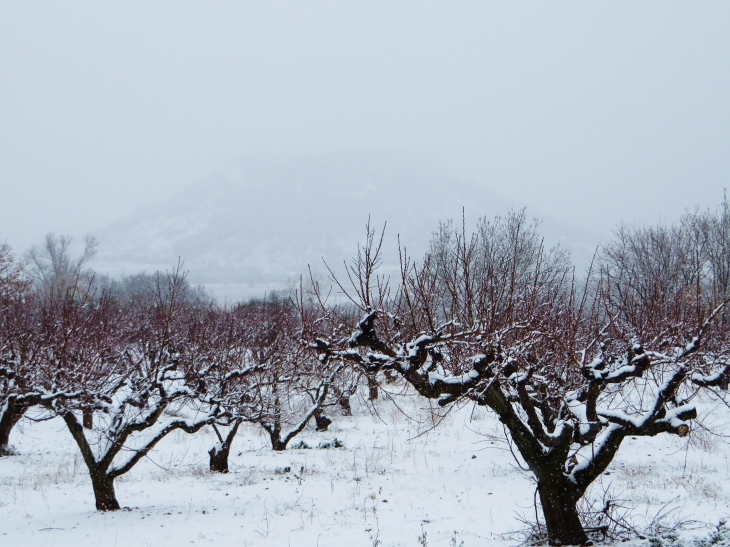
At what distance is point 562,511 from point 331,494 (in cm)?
535

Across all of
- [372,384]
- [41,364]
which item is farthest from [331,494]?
[41,364]

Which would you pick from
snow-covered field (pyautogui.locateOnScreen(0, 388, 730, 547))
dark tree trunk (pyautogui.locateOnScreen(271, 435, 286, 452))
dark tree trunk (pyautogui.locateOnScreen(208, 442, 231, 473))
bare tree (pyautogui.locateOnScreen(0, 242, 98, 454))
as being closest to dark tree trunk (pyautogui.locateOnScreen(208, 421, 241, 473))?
dark tree trunk (pyautogui.locateOnScreen(208, 442, 231, 473))

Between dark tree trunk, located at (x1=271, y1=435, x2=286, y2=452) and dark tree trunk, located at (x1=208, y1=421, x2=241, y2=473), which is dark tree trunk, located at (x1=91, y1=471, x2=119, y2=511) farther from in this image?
dark tree trunk, located at (x1=271, y1=435, x2=286, y2=452)

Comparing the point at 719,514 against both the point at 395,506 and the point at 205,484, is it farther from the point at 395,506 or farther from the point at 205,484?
the point at 205,484

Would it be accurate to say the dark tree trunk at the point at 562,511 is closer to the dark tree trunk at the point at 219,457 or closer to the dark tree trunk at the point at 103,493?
the dark tree trunk at the point at 103,493

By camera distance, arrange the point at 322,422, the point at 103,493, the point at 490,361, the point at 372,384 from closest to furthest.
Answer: the point at 490,361 < the point at 103,493 < the point at 372,384 < the point at 322,422

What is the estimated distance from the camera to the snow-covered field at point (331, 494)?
763 centimetres

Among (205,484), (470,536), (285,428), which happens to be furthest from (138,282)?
(470,536)

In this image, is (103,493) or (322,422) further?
(322,422)

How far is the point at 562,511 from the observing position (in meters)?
6.00

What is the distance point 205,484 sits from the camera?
36.4ft

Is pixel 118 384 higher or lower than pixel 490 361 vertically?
lower

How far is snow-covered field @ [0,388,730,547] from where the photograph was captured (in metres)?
7.63

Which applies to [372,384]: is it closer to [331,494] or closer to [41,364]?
[331,494]
